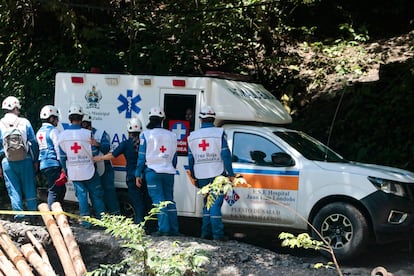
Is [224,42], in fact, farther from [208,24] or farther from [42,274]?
[42,274]

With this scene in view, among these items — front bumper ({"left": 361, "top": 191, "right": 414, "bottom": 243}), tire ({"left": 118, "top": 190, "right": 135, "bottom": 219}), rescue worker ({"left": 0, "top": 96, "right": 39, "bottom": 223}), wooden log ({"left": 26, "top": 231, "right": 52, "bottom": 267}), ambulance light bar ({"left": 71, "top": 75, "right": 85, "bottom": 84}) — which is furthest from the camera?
ambulance light bar ({"left": 71, "top": 75, "right": 85, "bottom": 84})

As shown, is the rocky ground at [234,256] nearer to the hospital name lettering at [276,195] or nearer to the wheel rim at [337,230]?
the wheel rim at [337,230]

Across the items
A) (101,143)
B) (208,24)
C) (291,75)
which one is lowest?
(101,143)

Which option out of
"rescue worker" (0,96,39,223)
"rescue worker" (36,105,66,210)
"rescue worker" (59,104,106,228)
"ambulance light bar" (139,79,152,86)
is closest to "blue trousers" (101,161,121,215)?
"rescue worker" (59,104,106,228)

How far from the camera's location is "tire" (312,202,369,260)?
7.73m

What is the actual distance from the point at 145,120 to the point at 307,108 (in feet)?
18.0

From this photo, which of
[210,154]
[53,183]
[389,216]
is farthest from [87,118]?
[389,216]

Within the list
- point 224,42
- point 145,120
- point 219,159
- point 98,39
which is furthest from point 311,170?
point 98,39

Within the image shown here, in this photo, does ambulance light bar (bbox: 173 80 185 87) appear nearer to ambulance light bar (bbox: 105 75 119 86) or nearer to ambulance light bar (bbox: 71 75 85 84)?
ambulance light bar (bbox: 105 75 119 86)

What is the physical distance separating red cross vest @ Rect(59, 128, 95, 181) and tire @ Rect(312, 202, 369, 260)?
10.9ft

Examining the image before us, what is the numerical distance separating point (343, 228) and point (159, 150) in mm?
2716

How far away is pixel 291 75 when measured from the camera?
1438 cm

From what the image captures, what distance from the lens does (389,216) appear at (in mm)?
7719

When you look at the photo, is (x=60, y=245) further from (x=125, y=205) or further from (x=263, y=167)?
(x=263, y=167)
